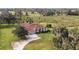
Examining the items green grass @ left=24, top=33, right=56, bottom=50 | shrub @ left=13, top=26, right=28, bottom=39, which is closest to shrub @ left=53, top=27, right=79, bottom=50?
green grass @ left=24, top=33, right=56, bottom=50

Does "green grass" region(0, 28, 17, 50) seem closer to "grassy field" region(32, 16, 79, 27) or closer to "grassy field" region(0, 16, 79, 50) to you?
"grassy field" region(0, 16, 79, 50)

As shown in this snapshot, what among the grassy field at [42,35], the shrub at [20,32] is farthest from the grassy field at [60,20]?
the shrub at [20,32]

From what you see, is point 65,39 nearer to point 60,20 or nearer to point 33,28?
point 60,20

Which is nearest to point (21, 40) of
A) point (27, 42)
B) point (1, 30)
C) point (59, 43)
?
point (27, 42)

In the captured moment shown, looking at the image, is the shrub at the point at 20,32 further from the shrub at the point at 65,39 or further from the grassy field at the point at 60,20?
the shrub at the point at 65,39
